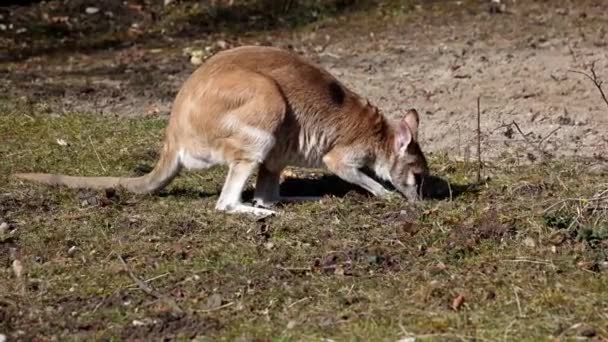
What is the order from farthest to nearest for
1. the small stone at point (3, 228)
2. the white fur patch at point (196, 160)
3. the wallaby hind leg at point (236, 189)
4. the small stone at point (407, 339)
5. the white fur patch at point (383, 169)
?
the white fur patch at point (383, 169) < the white fur patch at point (196, 160) < the wallaby hind leg at point (236, 189) < the small stone at point (3, 228) < the small stone at point (407, 339)

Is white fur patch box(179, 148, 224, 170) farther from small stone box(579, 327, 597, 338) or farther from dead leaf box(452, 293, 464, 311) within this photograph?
small stone box(579, 327, 597, 338)

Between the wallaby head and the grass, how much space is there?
0.95 ft

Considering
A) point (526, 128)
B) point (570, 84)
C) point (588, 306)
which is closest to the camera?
point (588, 306)

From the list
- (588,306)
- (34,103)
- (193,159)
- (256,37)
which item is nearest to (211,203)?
(193,159)

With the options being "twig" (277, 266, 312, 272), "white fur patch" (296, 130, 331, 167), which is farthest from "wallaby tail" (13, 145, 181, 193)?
"twig" (277, 266, 312, 272)

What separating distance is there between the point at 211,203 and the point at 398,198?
1087 mm

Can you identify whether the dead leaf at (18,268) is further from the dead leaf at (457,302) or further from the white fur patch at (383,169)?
the white fur patch at (383,169)

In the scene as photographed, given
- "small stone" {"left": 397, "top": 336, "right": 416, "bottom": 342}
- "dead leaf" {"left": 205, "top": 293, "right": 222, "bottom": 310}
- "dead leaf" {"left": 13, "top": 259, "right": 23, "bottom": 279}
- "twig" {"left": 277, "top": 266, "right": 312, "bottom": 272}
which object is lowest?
"dead leaf" {"left": 13, "top": 259, "right": 23, "bottom": 279}

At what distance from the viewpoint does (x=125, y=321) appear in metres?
5.05

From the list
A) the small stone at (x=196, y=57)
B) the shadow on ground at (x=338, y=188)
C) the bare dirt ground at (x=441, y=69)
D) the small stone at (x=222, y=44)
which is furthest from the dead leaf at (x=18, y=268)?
the small stone at (x=222, y=44)

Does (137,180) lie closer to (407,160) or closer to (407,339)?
(407,160)

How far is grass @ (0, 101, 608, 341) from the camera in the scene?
195 inches

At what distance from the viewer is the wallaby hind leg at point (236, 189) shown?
667 cm

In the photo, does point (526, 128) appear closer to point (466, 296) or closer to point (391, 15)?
point (466, 296)
